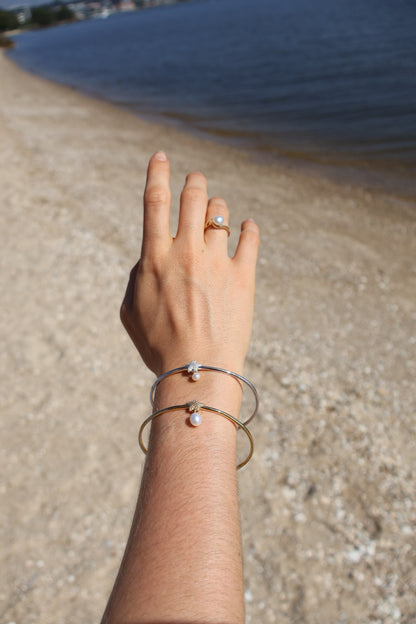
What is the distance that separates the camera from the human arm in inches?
36.3

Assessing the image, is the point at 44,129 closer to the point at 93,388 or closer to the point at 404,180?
the point at 404,180

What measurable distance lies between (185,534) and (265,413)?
2783mm

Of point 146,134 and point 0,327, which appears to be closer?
point 0,327

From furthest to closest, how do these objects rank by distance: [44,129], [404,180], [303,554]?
[44,129] → [404,180] → [303,554]

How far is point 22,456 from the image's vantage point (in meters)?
3.40

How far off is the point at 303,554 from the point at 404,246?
4.78 metres

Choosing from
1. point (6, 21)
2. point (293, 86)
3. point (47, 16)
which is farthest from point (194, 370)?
point (47, 16)

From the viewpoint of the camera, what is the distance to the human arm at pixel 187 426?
0.92m

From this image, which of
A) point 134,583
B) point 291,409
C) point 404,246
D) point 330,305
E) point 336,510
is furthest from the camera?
point 404,246

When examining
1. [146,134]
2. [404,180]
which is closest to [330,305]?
[404,180]

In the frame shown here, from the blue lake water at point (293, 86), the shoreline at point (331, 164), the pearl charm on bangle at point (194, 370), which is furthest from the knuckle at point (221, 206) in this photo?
the blue lake water at point (293, 86)

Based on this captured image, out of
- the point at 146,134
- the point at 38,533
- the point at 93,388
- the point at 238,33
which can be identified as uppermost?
the point at 238,33

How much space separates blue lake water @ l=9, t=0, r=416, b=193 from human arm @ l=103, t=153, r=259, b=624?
8.54 m

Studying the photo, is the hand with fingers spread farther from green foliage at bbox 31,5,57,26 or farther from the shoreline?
green foliage at bbox 31,5,57,26
